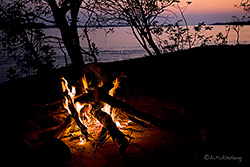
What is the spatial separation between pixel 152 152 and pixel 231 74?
3733 millimetres

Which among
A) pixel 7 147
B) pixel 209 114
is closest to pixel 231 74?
pixel 209 114

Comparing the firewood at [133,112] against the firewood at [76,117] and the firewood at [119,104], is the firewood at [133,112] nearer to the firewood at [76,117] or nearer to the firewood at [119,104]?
the firewood at [119,104]

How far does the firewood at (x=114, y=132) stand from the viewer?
2.41 metres

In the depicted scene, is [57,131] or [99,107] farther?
[99,107]

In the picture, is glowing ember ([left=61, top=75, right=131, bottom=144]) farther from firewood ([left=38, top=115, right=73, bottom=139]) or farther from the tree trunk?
the tree trunk

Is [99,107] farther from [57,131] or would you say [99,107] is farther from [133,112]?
[57,131]

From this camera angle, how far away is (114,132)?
2562mm

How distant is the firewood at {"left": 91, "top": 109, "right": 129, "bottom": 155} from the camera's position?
2.41m

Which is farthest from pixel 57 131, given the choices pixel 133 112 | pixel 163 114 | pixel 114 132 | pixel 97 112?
pixel 163 114

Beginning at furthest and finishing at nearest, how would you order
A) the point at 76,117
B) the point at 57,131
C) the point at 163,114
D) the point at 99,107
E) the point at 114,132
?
the point at 163,114, the point at 99,107, the point at 76,117, the point at 57,131, the point at 114,132

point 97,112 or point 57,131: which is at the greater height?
point 97,112

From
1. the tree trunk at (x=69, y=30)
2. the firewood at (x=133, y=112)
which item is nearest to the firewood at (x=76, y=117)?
the firewood at (x=133, y=112)

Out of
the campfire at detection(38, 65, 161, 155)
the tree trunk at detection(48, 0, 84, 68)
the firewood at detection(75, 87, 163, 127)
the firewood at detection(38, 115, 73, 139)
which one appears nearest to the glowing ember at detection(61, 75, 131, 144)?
the campfire at detection(38, 65, 161, 155)

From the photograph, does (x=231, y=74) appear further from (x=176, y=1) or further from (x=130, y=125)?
(x=176, y=1)
